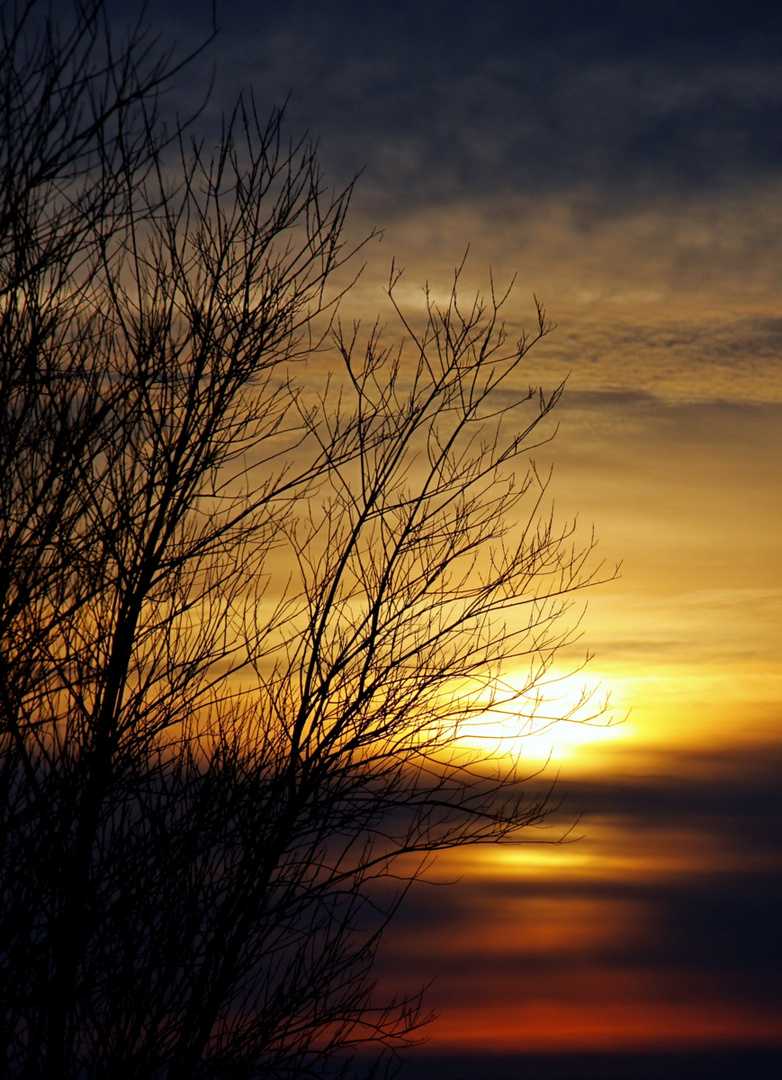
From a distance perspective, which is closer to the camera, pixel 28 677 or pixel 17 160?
pixel 17 160

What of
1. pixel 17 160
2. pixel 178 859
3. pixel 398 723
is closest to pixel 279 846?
pixel 178 859

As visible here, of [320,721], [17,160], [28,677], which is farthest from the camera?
[320,721]

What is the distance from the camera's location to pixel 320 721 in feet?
20.2

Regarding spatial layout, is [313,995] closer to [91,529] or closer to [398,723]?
[398,723]

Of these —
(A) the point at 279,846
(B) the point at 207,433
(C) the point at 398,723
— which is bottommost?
(A) the point at 279,846

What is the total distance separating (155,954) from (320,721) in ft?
5.38

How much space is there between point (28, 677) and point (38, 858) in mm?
840

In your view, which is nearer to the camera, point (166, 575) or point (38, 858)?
point (38, 858)

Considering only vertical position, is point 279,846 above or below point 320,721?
below

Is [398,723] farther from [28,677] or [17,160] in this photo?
[17,160]

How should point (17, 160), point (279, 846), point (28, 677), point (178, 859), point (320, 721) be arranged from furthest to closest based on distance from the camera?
point (320, 721) → point (279, 846) → point (178, 859) → point (28, 677) → point (17, 160)

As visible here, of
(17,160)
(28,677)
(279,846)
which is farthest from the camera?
(279,846)

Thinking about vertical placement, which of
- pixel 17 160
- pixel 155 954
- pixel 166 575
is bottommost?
pixel 155 954

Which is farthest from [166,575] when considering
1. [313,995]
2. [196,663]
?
[313,995]
